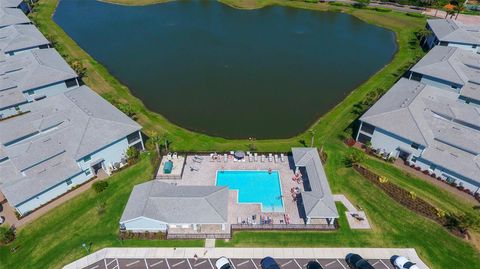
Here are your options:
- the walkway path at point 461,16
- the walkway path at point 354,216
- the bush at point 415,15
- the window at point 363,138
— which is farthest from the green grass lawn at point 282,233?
the walkway path at point 461,16

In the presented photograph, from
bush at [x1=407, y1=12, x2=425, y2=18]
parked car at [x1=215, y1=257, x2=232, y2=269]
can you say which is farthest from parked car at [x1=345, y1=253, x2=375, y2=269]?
bush at [x1=407, y1=12, x2=425, y2=18]

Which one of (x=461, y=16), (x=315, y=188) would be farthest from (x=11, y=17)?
(x=461, y=16)

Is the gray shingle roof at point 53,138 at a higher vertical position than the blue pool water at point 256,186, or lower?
Answer: higher

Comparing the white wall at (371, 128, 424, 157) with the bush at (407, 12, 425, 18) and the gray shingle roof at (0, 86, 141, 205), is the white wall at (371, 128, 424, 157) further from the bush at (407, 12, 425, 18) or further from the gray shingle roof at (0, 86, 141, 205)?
the bush at (407, 12, 425, 18)

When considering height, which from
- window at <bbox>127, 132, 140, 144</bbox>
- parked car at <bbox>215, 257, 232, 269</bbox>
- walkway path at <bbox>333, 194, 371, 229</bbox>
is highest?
window at <bbox>127, 132, 140, 144</bbox>

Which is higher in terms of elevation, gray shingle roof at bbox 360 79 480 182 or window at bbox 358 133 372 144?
gray shingle roof at bbox 360 79 480 182

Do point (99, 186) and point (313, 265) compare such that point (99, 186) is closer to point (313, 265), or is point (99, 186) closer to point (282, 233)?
point (282, 233)

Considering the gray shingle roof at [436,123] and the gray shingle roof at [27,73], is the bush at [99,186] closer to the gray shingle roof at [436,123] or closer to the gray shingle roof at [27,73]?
the gray shingle roof at [27,73]

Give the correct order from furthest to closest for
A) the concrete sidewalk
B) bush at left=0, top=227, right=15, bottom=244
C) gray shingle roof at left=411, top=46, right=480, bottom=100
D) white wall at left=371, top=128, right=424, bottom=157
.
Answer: gray shingle roof at left=411, top=46, right=480, bottom=100
white wall at left=371, top=128, right=424, bottom=157
bush at left=0, top=227, right=15, bottom=244
the concrete sidewalk
